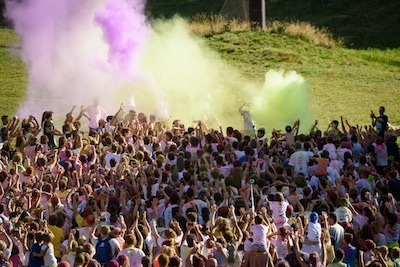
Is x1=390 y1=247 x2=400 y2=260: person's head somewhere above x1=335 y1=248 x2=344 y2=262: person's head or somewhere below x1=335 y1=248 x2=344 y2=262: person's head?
above

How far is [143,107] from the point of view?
2811cm

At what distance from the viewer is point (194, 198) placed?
14984 millimetres

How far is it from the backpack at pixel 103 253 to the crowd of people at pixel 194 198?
14 millimetres

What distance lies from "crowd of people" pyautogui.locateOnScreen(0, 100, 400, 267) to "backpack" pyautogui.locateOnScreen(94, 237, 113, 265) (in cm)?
1

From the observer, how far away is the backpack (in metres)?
12.7

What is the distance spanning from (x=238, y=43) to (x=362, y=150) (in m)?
16.7

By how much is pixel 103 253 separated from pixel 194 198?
8.65 feet

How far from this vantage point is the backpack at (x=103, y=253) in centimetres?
1274

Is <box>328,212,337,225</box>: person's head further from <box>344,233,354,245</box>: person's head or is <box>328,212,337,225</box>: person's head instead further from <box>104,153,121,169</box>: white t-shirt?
<box>104,153,121,169</box>: white t-shirt

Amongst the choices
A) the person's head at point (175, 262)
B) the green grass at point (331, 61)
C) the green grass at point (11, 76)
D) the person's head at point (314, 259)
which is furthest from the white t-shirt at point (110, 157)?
the green grass at point (11, 76)

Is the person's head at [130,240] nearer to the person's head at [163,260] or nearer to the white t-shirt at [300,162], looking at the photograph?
the person's head at [163,260]

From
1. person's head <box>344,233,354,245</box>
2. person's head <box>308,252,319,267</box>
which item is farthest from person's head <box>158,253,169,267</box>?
person's head <box>344,233,354,245</box>

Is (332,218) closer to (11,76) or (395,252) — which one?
(395,252)

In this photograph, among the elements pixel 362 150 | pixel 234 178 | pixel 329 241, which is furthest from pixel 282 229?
pixel 362 150
